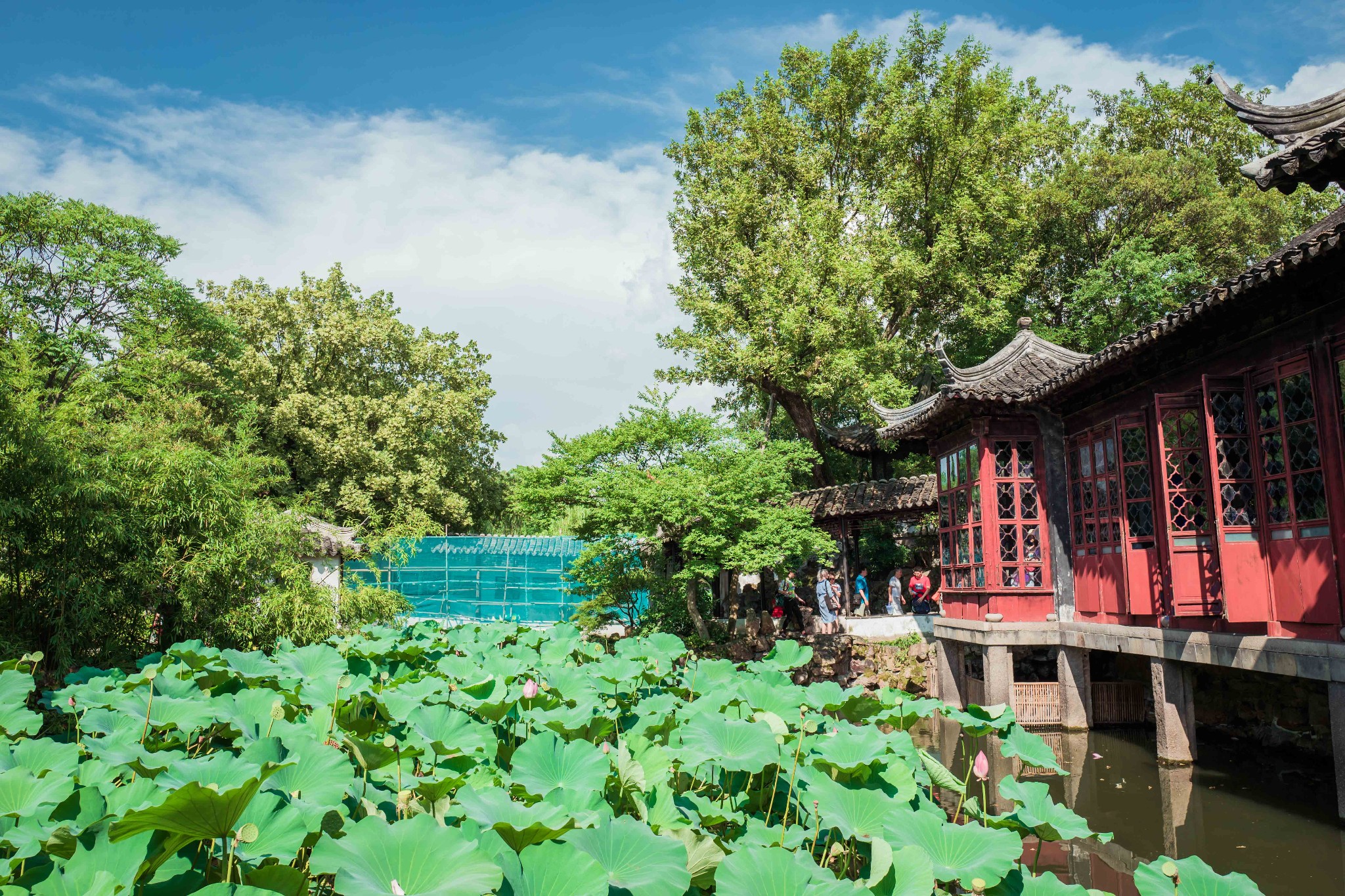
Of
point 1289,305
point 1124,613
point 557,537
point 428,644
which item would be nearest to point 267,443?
point 557,537

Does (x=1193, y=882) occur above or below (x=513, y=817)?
below

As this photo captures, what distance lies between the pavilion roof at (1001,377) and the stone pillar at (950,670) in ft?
9.85

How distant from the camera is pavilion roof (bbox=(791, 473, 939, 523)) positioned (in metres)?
14.6

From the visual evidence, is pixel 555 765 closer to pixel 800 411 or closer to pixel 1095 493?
pixel 1095 493

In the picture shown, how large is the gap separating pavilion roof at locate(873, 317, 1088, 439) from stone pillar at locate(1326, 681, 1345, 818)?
4.54 metres

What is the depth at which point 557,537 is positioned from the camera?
741 inches

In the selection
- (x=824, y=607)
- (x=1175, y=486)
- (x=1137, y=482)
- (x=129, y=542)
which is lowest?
(x=824, y=607)

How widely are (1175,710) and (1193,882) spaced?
733cm

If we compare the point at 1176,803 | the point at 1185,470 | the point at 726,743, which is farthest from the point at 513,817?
the point at 1185,470

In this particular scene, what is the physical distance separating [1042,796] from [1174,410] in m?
6.27

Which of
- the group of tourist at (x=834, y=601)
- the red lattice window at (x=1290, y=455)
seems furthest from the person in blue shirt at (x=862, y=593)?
the red lattice window at (x=1290, y=455)

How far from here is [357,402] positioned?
2167 cm

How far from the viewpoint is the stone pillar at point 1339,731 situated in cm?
598

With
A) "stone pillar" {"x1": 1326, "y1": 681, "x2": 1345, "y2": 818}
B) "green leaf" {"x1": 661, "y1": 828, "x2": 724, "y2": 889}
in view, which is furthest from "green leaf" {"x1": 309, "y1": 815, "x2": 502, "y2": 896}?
"stone pillar" {"x1": 1326, "y1": 681, "x2": 1345, "y2": 818}
